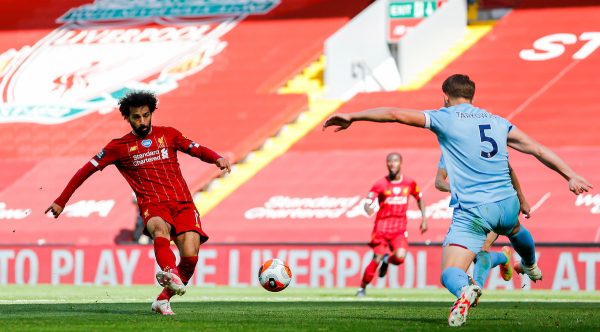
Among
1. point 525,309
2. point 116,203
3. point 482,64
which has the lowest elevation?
point 116,203

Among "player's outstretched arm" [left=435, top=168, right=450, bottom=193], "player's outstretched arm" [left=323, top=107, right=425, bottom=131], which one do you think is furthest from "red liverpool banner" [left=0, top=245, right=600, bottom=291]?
"player's outstretched arm" [left=323, top=107, right=425, bottom=131]

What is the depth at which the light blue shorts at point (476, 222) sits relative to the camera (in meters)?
9.72

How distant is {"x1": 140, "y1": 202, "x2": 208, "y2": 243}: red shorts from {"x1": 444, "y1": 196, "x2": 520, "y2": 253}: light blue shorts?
2428 millimetres

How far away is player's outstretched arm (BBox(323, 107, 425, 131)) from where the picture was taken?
9109mm

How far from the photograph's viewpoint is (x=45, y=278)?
22094 millimetres

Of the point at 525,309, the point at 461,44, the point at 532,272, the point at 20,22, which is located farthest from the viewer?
the point at 20,22

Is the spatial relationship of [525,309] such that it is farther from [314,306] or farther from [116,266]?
[116,266]

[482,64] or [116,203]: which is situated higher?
[482,64]

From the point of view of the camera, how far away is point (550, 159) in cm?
973

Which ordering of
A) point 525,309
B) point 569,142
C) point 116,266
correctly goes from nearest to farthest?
point 525,309, point 116,266, point 569,142

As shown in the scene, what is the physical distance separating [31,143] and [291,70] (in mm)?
6046

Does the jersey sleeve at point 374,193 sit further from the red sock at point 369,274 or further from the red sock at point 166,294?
the red sock at point 166,294

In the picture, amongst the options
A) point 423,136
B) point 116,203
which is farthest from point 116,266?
point 423,136

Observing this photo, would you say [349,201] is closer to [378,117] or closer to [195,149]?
[195,149]
